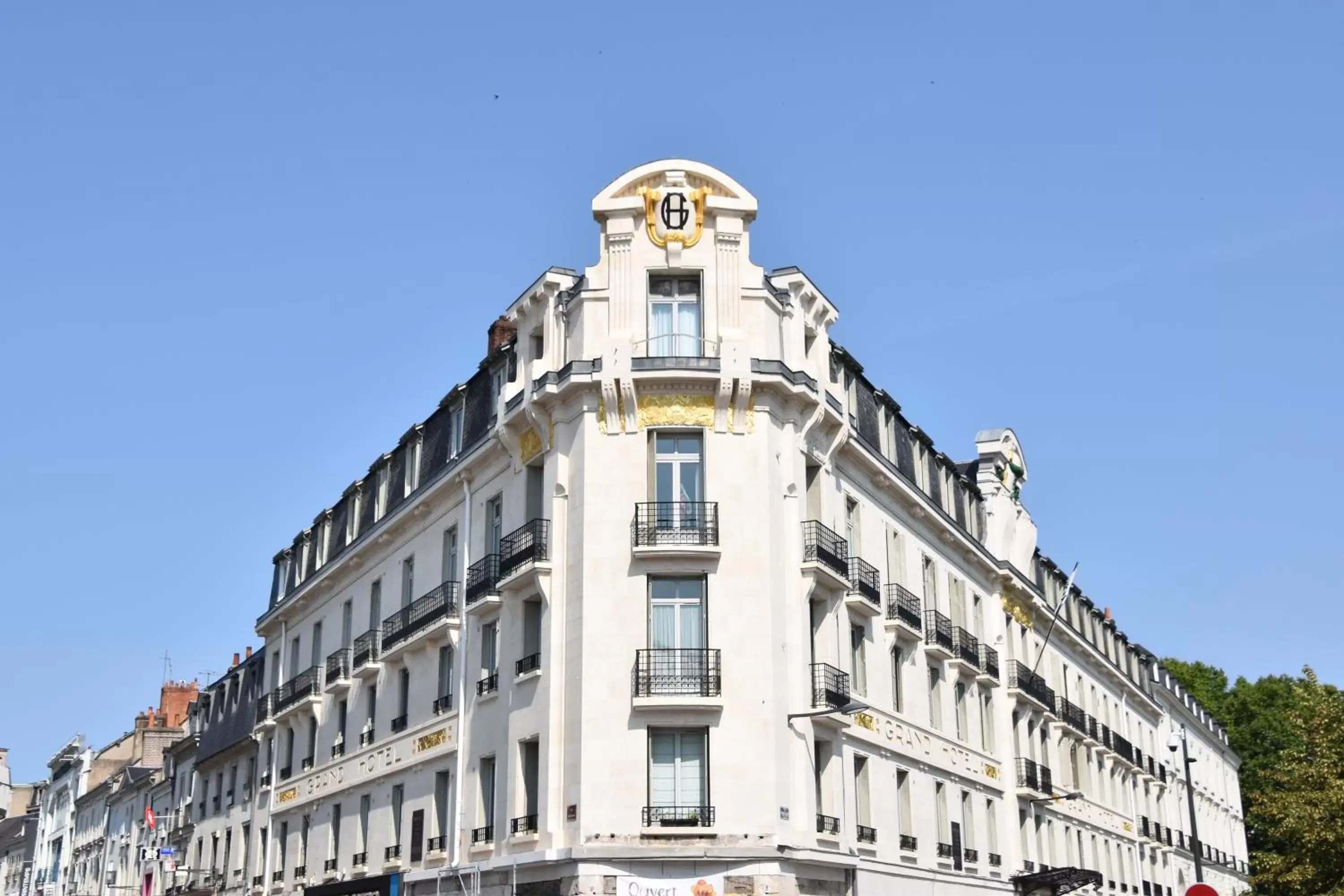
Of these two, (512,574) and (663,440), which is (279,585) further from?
(663,440)

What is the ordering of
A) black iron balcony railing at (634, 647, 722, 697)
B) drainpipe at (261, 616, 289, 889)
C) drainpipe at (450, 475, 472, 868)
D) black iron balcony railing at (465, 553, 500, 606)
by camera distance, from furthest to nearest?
1. drainpipe at (261, 616, 289, 889)
2. drainpipe at (450, 475, 472, 868)
3. black iron balcony railing at (465, 553, 500, 606)
4. black iron balcony railing at (634, 647, 722, 697)

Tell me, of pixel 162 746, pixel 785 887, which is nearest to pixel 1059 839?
pixel 785 887

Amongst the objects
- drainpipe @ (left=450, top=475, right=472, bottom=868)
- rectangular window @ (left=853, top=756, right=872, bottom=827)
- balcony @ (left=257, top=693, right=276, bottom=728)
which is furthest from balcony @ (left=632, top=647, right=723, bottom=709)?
balcony @ (left=257, top=693, right=276, bottom=728)

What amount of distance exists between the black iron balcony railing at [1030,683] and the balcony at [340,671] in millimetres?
18788

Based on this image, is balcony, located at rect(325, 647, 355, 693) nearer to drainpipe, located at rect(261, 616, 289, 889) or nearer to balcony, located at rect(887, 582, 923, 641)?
drainpipe, located at rect(261, 616, 289, 889)

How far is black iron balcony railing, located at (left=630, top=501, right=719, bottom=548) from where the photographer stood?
27.1 m

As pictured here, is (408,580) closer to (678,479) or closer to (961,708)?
(678,479)

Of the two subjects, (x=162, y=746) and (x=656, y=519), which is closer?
(x=656, y=519)

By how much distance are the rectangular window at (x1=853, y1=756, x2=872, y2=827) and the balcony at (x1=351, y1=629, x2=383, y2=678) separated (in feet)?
42.7

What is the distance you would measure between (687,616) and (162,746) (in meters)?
51.0

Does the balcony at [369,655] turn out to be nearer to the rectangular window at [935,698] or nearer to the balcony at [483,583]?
the balcony at [483,583]

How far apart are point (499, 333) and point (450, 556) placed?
6194mm

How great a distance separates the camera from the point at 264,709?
45.9 metres

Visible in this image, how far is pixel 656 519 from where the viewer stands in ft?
89.5
